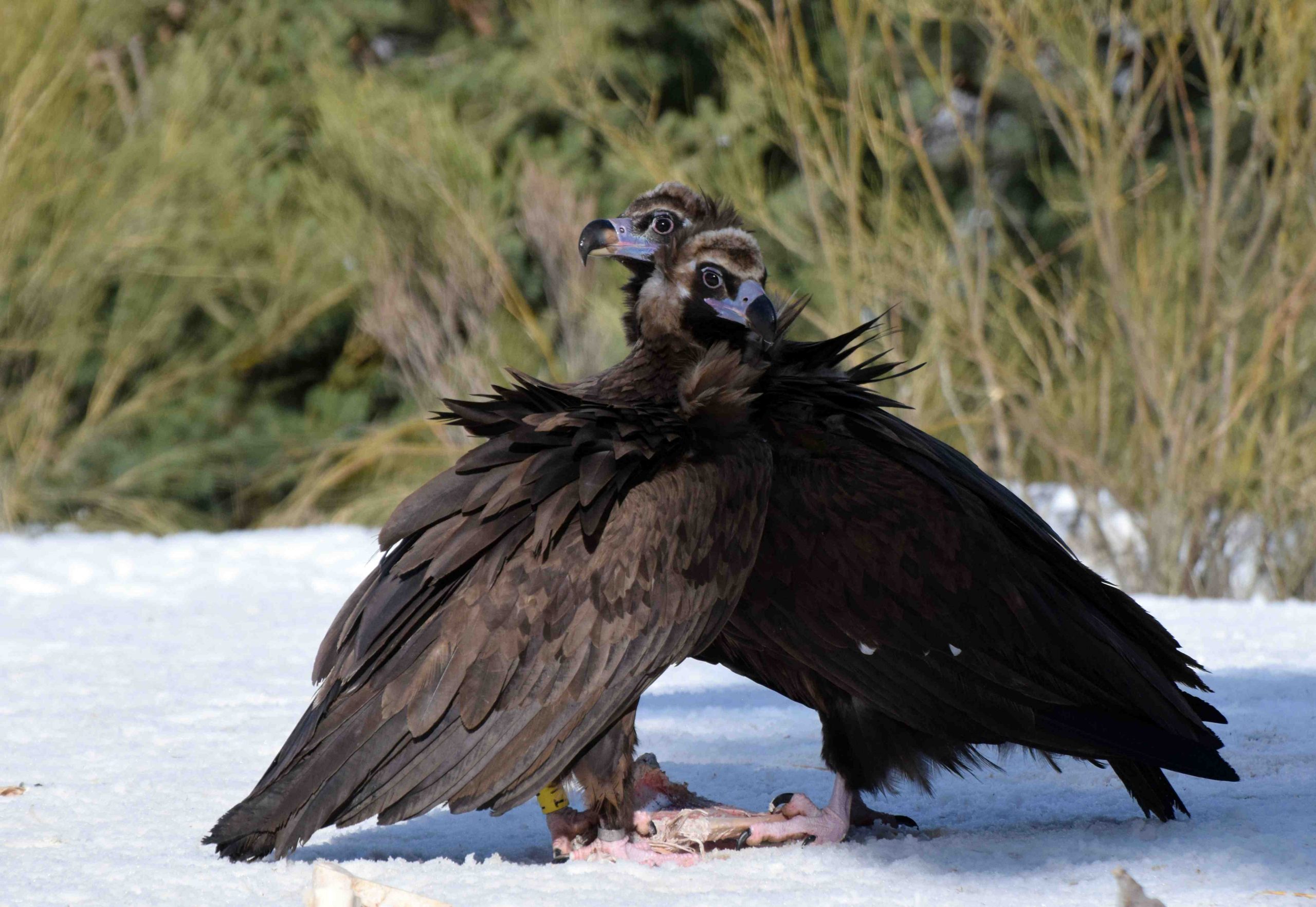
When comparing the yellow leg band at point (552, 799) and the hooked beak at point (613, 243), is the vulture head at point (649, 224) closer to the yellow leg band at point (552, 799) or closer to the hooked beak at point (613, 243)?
the hooked beak at point (613, 243)

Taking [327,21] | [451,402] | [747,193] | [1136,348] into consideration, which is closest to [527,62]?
[327,21]

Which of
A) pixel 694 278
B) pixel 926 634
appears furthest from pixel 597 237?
pixel 926 634

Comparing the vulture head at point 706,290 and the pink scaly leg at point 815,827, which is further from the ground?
the vulture head at point 706,290

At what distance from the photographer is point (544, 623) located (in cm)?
259

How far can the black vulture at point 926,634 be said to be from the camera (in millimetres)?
2709

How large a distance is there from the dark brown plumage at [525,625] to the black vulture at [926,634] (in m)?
0.14

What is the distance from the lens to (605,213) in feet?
36.7

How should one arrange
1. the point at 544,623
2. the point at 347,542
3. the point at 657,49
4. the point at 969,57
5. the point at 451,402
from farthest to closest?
1. the point at 657,49
2. the point at 969,57
3. the point at 347,542
4. the point at 451,402
5. the point at 544,623

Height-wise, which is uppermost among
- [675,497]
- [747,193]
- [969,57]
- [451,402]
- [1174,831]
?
[969,57]

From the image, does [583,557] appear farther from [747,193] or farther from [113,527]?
[113,527]

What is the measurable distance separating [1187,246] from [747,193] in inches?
88.9

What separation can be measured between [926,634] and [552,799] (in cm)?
A: 75

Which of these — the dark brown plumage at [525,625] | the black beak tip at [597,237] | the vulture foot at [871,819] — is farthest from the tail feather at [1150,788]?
the black beak tip at [597,237]

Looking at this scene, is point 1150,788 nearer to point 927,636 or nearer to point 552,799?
point 927,636
